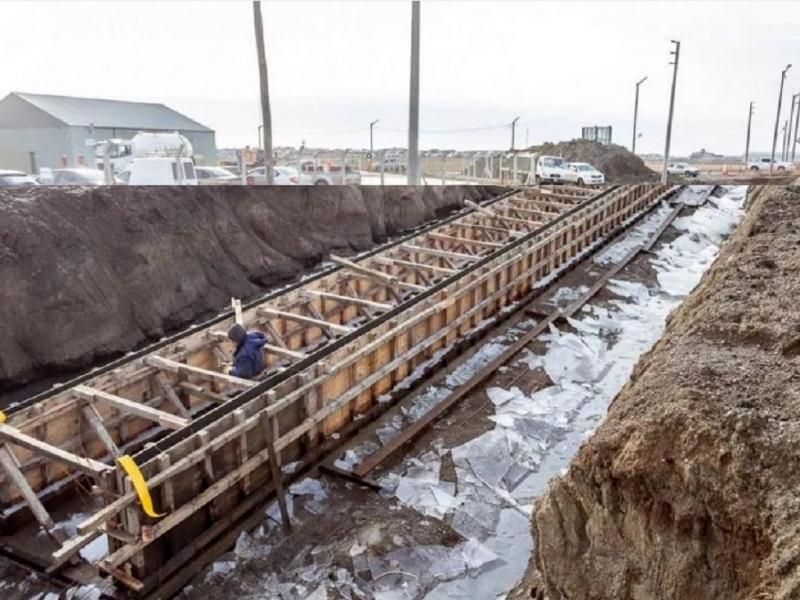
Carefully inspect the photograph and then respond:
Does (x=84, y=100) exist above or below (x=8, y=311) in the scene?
above

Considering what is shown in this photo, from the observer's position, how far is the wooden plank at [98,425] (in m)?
6.48

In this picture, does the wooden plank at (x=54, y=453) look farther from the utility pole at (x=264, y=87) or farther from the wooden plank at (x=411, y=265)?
the utility pole at (x=264, y=87)

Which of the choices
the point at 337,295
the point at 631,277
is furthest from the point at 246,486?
the point at 631,277

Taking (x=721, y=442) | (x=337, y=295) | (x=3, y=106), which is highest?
(x=3, y=106)

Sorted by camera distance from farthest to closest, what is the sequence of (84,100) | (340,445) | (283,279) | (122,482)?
(84,100) → (283,279) → (340,445) → (122,482)

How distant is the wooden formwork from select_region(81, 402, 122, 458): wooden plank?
0.06ft

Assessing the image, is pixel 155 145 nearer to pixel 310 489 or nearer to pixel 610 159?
pixel 310 489

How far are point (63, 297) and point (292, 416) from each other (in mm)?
5821

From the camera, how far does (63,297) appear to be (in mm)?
10758

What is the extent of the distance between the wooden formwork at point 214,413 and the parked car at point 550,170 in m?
17.9

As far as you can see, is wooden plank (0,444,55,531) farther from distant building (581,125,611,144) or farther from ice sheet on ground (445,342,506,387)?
distant building (581,125,611,144)

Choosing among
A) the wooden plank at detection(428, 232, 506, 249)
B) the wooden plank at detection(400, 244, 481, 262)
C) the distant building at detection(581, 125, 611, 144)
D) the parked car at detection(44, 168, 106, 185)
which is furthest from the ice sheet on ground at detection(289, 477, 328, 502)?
the distant building at detection(581, 125, 611, 144)

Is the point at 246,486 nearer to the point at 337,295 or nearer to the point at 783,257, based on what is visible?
the point at 337,295

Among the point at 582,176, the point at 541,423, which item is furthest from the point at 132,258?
the point at 582,176
